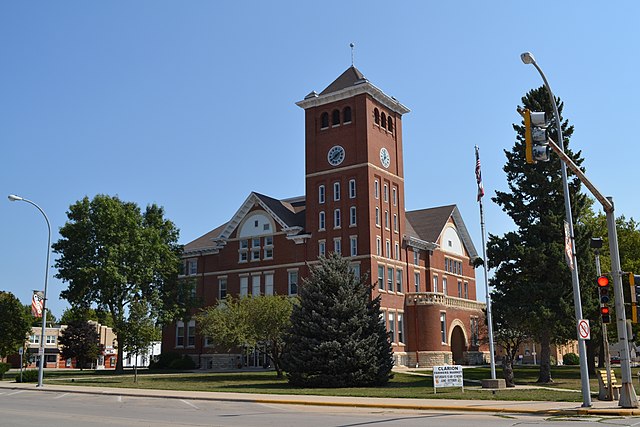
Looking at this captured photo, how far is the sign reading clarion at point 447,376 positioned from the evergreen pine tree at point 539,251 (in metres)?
11.3

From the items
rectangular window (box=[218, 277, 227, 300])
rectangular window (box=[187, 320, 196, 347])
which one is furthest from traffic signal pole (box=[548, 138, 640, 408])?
rectangular window (box=[187, 320, 196, 347])

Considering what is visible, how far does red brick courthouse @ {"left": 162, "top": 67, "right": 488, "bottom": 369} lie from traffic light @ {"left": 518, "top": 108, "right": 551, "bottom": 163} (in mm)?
39002

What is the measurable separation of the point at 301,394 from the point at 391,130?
124ft

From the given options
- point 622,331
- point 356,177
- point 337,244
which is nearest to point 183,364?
point 337,244

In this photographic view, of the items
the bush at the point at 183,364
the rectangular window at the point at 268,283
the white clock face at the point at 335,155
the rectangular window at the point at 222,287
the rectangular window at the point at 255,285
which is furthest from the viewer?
the rectangular window at the point at 222,287

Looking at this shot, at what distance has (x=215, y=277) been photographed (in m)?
68.1

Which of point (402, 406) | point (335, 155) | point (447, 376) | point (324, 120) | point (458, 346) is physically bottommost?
point (402, 406)

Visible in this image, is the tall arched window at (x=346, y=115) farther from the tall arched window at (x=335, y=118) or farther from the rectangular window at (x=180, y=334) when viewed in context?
the rectangular window at (x=180, y=334)

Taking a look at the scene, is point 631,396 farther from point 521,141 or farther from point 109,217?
point 109,217

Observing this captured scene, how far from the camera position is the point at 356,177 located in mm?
58344

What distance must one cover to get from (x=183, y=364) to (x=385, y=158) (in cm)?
2822

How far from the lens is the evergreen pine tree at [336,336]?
1380 inches

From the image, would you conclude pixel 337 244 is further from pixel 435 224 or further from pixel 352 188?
pixel 435 224

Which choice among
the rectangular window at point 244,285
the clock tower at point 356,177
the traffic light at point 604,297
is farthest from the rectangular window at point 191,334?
the traffic light at point 604,297
